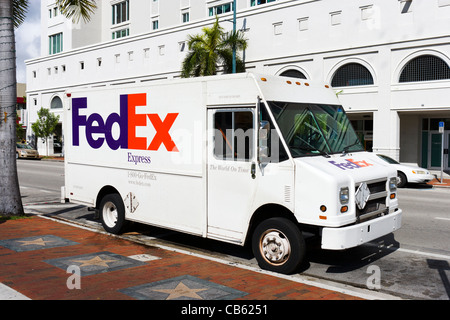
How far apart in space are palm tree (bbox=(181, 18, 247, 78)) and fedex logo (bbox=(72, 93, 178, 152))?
67.7 ft

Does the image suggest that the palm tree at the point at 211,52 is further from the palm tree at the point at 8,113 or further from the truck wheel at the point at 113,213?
the truck wheel at the point at 113,213

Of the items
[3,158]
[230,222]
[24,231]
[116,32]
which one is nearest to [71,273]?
[230,222]

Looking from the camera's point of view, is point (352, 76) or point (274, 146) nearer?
point (274, 146)

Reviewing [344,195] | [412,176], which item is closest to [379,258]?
[344,195]

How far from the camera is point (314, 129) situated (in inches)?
297

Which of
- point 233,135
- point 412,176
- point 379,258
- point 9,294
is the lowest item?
point 379,258

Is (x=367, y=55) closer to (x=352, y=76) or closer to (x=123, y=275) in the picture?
(x=352, y=76)

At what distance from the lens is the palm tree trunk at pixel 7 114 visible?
36.5 feet

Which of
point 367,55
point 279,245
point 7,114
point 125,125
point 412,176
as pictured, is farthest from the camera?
point 367,55

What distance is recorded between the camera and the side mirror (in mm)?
6820

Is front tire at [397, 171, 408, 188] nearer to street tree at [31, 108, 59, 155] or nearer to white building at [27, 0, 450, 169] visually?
white building at [27, 0, 450, 169]

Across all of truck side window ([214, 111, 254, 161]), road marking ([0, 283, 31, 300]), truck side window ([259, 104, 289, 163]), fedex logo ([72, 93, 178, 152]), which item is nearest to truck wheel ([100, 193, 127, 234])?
fedex logo ([72, 93, 178, 152])

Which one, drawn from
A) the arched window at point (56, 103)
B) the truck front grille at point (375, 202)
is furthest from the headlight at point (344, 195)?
the arched window at point (56, 103)

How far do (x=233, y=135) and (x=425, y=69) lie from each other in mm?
20664
